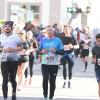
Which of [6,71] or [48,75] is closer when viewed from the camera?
[6,71]

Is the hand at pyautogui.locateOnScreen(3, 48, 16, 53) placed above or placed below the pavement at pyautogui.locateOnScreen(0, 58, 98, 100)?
above

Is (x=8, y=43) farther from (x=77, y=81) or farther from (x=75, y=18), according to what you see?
(x=75, y=18)

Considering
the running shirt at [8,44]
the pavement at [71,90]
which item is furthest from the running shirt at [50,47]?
the pavement at [71,90]

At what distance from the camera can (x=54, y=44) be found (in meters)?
13.0

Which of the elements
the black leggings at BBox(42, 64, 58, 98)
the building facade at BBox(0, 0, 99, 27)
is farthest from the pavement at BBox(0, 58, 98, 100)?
the building facade at BBox(0, 0, 99, 27)

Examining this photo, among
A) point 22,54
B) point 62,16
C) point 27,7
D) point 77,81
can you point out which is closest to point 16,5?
point 27,7

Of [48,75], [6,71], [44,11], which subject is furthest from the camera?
[44,11]

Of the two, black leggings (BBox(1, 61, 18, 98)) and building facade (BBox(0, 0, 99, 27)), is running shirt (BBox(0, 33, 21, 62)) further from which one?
building facade (BBox(0, 0, 99, 27))

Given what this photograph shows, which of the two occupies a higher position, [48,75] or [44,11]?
[44,11]

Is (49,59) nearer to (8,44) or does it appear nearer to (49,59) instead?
(49,59)

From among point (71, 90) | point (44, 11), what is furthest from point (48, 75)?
A: point (44, 11)

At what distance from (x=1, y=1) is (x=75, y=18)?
213 inches

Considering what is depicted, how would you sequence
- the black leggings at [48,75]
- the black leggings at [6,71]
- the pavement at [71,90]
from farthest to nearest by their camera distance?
the pavement at [71,90] → the black leggings at [48,75] → the black leggings at [6,71]

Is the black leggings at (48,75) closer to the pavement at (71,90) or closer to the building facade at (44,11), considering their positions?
the pavement at (71,90)
